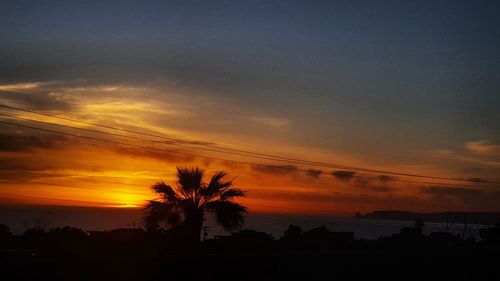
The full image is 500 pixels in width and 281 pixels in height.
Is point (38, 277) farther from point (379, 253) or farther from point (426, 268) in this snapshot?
point (426, 268)

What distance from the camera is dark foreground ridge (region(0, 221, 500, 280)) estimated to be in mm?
9516

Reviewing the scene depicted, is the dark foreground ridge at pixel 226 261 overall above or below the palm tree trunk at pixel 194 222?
below

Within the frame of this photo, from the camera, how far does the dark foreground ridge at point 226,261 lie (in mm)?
9516

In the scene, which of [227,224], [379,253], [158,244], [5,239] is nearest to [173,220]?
[227,224]

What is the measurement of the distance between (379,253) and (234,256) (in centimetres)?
367

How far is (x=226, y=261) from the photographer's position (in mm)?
11172

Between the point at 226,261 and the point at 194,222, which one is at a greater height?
the point at 194,222

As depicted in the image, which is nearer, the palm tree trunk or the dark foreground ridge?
the dark foreground ridge

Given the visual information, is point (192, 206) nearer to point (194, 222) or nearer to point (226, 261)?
point (194, 222)

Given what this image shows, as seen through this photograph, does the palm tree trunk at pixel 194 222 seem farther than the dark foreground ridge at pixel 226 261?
Yes

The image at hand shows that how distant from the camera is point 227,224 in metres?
24.3

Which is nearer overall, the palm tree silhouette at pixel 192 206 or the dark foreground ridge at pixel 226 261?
the dark foreground ridge at pixel 226 261

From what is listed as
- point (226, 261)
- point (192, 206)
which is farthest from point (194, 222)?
point (226, 261)

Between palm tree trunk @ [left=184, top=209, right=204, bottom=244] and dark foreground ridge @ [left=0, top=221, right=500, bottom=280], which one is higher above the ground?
palm tree trunk @ [left=184, top=209, right=204, bottom=244]
